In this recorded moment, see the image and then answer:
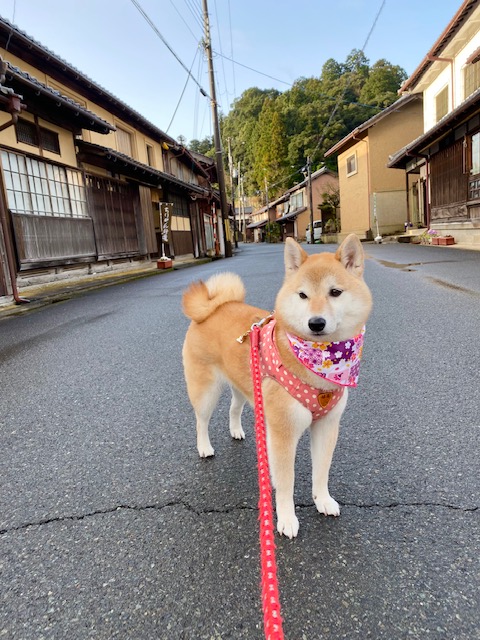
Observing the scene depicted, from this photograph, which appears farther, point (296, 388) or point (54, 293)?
point (54, 293)

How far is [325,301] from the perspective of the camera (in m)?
1.75

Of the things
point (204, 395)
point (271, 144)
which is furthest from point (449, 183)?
point (271, 144)

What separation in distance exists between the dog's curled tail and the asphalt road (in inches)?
33.9

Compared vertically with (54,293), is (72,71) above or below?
above

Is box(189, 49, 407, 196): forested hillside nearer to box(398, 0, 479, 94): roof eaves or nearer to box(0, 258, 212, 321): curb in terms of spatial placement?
box(398, 0, 479, 94): roof eaves

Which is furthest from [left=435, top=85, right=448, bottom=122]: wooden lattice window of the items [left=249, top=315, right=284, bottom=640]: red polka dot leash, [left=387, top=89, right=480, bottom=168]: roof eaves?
[left=249, top=315, right=284, bottom=640]: red polka dot leash

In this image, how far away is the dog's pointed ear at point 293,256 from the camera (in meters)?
1.95

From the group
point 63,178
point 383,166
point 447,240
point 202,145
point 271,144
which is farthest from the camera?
point 202,145

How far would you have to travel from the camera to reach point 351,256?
1.93 meters

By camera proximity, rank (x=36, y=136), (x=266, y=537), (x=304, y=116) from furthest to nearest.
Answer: (x=304, y=116) < (x=36, y=136) < (x=266, y=537)

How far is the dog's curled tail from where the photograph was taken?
248cm

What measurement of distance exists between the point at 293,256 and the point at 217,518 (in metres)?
1.29

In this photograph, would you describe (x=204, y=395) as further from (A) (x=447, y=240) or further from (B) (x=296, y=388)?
(A) (x=447, y=240)

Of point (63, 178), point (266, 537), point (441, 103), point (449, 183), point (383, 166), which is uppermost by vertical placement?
point (441, 103)
